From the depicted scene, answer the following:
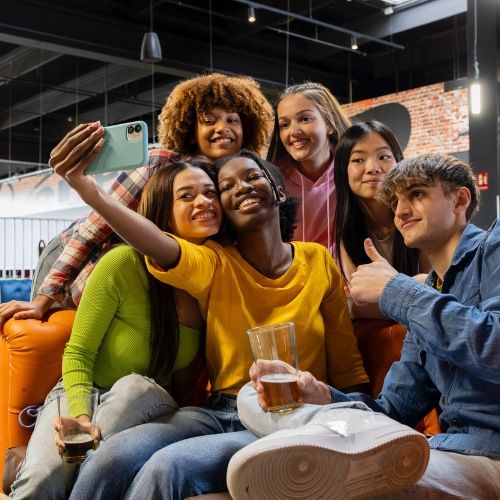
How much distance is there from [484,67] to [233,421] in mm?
6086

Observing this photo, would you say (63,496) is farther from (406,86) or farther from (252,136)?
(406,86)

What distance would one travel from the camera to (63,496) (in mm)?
1856

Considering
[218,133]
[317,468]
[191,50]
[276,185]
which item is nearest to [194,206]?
[276,185]

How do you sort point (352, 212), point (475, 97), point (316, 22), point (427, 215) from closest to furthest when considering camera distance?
1. point (427, 215)
2. point (352, 212)
3. point (475, 97)
4. point (316, 22)

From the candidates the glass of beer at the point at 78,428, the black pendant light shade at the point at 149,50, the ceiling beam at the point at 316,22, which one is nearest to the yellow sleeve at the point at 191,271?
the glass of beer at the point at 78,428

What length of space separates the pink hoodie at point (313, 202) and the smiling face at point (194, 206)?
753 mm

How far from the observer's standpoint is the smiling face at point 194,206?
211cm

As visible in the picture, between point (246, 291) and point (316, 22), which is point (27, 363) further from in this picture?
point (316, 22)

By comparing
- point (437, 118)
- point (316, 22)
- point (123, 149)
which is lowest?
point (123, 149)

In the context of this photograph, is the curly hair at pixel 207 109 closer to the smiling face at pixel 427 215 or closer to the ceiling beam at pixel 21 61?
the smiling face at pixel 427 215

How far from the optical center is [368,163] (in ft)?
7.94

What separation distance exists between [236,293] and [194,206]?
0.98ft

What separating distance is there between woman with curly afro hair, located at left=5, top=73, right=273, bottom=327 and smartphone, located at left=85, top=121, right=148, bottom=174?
0.58 meters

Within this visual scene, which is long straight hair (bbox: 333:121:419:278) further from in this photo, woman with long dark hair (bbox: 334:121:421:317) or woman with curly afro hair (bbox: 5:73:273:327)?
woman with curly afro hair (bbox: 5:73:273:327)
